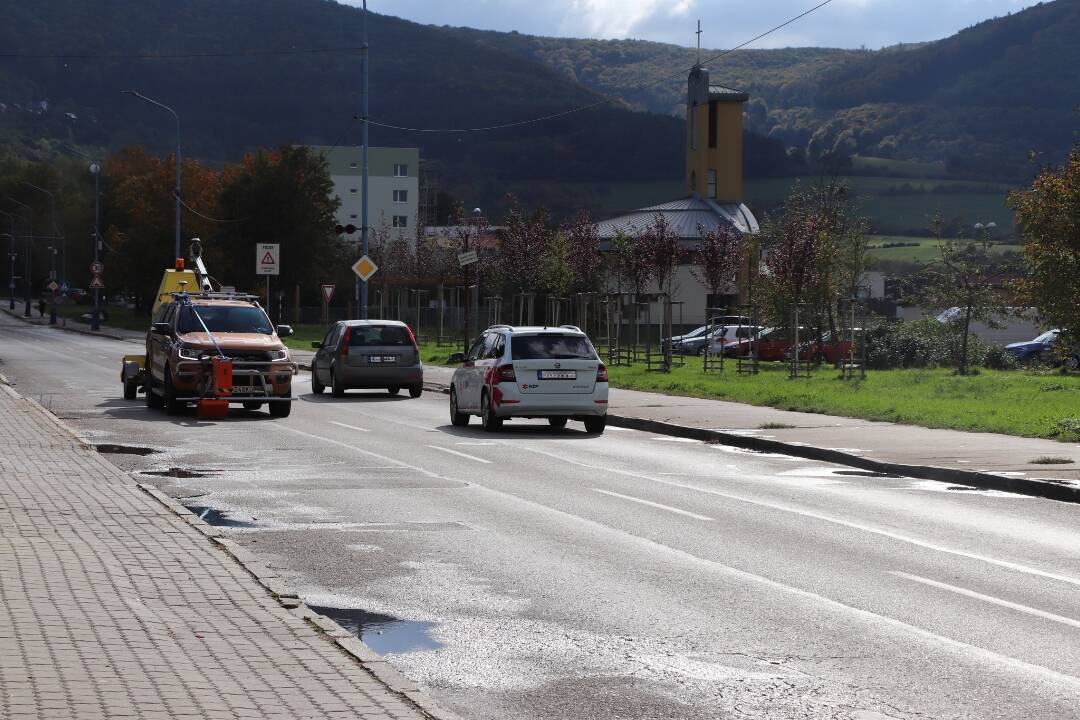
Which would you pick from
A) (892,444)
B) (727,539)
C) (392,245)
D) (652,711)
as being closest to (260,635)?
(652,711)

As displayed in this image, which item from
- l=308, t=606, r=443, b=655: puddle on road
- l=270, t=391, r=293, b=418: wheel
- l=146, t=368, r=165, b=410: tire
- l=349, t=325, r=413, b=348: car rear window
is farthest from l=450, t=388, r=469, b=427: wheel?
l=308, t=606, r=443, b=655: puddle on road

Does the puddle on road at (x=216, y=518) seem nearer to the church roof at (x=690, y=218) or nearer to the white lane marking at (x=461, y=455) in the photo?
the white lane marking at (x=461, y=455)

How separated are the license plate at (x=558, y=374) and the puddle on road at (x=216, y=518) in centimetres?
1073

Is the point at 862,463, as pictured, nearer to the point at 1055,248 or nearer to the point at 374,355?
the point at 1055,248

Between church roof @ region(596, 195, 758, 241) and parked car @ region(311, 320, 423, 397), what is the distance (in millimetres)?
68405

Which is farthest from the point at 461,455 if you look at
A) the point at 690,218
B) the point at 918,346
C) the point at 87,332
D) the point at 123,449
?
the point at 690,218

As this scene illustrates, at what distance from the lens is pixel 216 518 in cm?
1366

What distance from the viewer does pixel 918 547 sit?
482 inches

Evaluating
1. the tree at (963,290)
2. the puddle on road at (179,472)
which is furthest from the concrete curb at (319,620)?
the tree at (963,290)

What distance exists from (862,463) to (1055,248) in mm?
9134

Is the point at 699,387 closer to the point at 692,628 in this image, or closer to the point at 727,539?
the point at 727,539

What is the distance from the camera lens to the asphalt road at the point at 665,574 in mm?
7410

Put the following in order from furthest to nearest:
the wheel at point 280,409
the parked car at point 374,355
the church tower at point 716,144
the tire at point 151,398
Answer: the church tower at point 716,144, the parked car at point 374,355, the tire at point 151,398, the wheel at point 280,409

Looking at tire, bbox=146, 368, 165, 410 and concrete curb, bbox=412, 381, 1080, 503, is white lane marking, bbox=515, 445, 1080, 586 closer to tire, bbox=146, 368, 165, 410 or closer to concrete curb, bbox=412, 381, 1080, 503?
concrete curb, bbox=412, 381, 1080, 503
